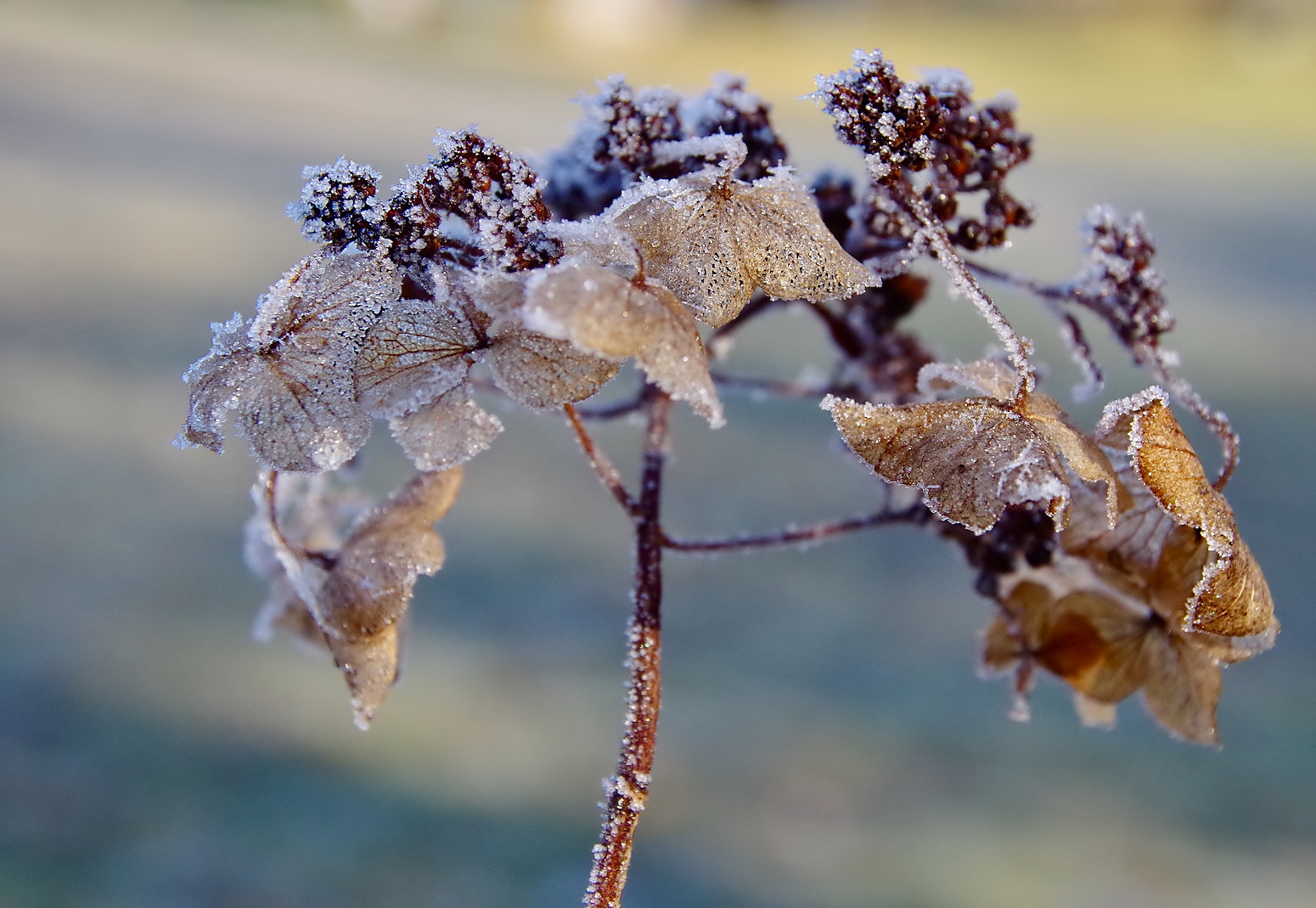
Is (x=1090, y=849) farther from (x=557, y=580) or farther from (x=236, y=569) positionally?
(x=236, y=569)

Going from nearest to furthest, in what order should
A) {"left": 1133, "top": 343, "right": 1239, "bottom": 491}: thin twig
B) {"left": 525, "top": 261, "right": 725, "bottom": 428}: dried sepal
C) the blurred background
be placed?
{"left": 525, "top": 261, "right": 725, "bottom": 428}: dried sepal < {"left": 1133, "top": 343, "right": 1239, "bottom": 491}: thin twig < the blurred background

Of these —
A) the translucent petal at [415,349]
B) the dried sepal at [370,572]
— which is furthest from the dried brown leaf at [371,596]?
the translucent petal at [415,349]

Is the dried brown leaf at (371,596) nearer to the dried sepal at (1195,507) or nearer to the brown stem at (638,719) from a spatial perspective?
the brown stem at (638,719)

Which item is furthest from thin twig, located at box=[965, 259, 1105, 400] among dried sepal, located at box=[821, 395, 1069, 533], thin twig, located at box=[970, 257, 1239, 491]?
dried sepal, located at box=[821, 395, 1069, 533]

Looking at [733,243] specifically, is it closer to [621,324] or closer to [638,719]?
[621,324]

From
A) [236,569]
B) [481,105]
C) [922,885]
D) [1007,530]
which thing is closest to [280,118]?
[481,105]

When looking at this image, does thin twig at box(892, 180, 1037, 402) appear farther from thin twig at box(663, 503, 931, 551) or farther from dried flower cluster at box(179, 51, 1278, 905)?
thin twig at box(663, 503, 931, 551)

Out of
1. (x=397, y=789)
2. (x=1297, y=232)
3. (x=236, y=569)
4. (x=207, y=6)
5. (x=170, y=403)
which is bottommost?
(x=397, y=789)
